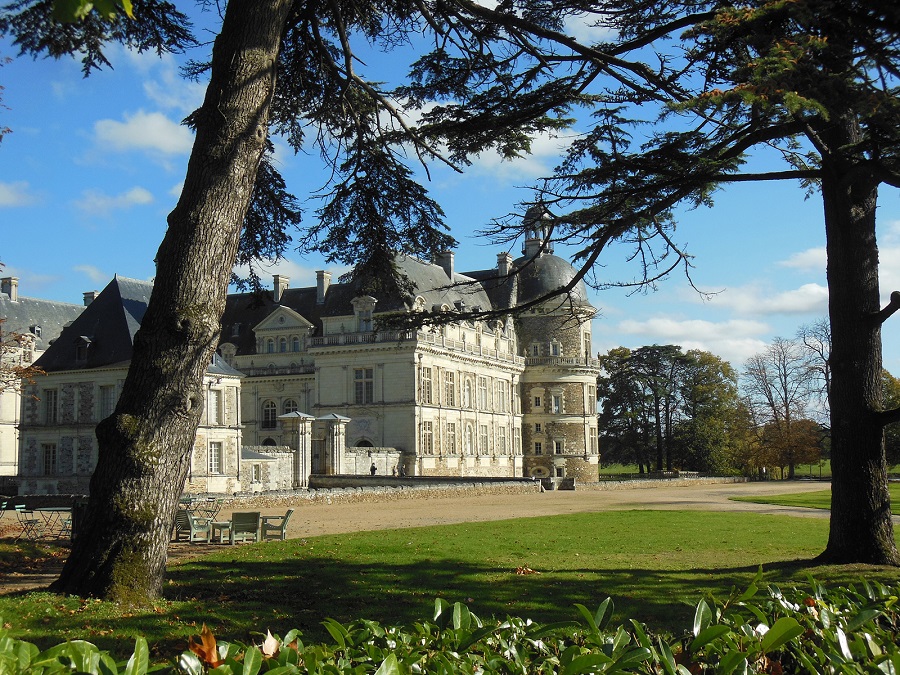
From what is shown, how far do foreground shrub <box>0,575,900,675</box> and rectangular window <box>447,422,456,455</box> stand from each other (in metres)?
42.1

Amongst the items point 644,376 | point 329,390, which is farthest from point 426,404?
point 644,376

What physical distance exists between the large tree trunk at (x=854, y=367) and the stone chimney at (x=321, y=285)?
1577 inches

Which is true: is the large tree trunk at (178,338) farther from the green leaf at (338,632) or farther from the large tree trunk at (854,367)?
the large tree trunk at (854,367)

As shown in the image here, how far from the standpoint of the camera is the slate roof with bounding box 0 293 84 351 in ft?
157

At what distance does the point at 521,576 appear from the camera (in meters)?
8.97

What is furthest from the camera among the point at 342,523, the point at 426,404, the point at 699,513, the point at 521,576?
the point at 426,404

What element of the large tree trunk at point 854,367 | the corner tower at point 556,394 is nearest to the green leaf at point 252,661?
the large tree trunk at point 854,367

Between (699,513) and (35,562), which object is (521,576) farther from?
(699,513)

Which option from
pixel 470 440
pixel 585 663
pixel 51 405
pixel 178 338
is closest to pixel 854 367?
pixel 178 338

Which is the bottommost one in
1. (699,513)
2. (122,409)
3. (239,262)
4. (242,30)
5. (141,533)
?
(699,513)

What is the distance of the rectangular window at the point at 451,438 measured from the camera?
148 ft

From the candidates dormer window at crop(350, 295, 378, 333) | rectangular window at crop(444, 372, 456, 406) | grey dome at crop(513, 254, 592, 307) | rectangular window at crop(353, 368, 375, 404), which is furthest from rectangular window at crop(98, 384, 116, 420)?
grey dome at crop(513, 254, 592, 307)

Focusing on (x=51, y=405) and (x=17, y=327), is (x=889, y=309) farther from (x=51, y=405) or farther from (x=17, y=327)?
(x=17, y=327)

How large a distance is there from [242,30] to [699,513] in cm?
1574
